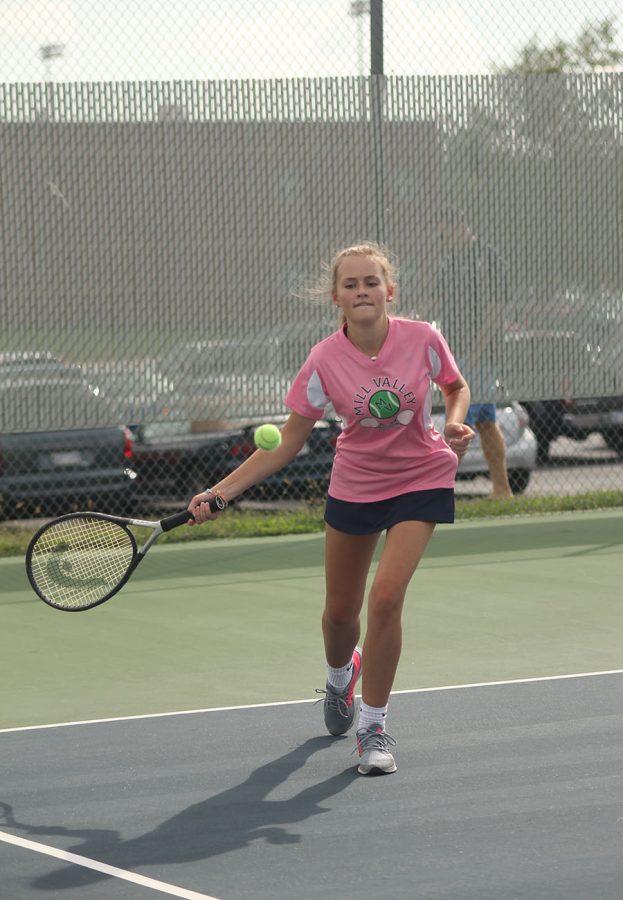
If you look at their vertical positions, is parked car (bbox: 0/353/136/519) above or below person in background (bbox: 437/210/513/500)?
below

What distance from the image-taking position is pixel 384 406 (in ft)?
18.4

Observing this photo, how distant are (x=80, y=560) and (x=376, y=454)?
3.69 ft

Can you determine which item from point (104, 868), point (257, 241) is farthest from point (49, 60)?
point (104, 868)

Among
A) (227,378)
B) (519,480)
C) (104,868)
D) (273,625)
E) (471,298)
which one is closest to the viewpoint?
(104,868)

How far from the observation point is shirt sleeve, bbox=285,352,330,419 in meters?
5.74

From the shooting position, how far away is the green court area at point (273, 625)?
6.98m

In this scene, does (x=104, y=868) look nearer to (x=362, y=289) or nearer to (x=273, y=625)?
→ (x=362, y=289)

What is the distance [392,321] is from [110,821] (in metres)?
1.94

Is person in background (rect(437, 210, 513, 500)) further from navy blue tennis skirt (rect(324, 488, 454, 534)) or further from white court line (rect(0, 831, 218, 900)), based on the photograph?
white court line (rect(0, 831, 218, 900))

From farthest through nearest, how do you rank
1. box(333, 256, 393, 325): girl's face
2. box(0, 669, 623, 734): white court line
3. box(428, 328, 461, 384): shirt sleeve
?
box(0, 669, 623, 734): white court line → box(428, 328, 461, 384): shirt sleeve → box(333, 256, 393, 325): girl's face

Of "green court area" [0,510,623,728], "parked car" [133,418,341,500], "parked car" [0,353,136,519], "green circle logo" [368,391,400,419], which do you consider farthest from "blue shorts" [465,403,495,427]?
"green circle logo" [368,391,400,419]

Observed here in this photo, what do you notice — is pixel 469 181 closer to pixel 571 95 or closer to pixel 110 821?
pixel 571 95

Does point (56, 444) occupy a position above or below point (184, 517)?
below

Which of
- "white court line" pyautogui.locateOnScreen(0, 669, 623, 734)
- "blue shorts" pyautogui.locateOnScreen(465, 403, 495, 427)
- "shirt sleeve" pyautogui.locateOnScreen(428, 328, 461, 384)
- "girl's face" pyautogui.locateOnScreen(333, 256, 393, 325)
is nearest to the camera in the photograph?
"girl's face" pyautogui.locateOnScreen(333, 256, 393, 325)
